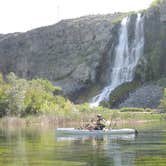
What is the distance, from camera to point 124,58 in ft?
462

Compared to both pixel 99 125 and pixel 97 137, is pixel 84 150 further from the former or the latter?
pixel 99 125

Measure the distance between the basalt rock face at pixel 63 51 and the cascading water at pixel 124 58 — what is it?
11.5 m

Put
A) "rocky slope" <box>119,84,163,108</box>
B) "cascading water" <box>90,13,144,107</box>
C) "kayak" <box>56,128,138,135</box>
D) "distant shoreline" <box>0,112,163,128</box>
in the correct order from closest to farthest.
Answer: "kayak" <box>56,128,138,135</box>, "distant shoreline" <box>0,112,163,128</box>, "rocky slope" <box>119,84,163,108</box>, "cascading water" <box>90,13,144,107</box>

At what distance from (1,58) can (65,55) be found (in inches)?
827

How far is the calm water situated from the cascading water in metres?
75.7

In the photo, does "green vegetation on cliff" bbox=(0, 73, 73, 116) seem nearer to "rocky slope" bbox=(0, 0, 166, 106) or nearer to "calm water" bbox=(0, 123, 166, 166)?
"calm water" bbox=(0, 123, 166, 166)

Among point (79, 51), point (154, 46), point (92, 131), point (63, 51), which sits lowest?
point (92, 131)

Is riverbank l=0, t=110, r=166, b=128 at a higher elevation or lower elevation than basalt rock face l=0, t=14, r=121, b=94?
lower

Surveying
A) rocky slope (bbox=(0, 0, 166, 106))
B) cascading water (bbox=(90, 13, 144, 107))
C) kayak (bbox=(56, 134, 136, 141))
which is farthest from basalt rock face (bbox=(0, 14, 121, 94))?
kayak (bbox=(56, 134, 136, 141))

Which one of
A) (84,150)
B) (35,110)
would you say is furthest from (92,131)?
(35,110)

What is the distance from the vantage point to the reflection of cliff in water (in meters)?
39.2

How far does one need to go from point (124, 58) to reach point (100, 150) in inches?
3736

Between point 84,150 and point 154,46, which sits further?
point 154,46

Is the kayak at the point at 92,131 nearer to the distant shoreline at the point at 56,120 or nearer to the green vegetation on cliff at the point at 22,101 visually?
the distant shoreline at the point at 56,120
